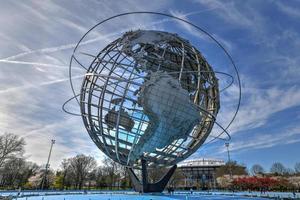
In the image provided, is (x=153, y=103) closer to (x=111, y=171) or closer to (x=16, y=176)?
(x=111, y=171)

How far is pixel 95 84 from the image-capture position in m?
19.0

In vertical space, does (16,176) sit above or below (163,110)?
below

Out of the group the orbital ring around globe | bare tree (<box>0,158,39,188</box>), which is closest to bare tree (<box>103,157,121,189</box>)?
bare tree (<box>0,158,39,188</box>)

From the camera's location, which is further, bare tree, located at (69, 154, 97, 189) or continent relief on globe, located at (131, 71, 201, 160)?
bare tree, located at (69, 154, 97, 189)

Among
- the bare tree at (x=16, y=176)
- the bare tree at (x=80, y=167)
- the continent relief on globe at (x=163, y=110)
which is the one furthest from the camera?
the bare tree at (x=80, y=167)

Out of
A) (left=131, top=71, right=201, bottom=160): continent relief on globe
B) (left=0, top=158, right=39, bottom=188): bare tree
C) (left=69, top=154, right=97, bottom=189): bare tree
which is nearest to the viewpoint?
(left=131, top=71, right=201, bottom=160): continent relief on globe

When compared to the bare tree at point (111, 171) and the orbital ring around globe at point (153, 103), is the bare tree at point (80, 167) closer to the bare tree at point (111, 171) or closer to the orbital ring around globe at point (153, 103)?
the bare tree at point (111, 171)

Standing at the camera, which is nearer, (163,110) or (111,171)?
(163,110)

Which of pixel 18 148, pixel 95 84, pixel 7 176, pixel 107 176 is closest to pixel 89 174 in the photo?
pixel 107 176

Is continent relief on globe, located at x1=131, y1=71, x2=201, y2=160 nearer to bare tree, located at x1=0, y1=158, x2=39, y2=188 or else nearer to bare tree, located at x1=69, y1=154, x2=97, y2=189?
bare tree, located at x1=69, y1=154, x2=97, y2=189

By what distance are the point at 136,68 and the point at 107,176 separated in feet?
155

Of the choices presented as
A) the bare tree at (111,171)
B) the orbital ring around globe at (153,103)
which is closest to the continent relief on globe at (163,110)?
the orbital ring around globe at (153,103)

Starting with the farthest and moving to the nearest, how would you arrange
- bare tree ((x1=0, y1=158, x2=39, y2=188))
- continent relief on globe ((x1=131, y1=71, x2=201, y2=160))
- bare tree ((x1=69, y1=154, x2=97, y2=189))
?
bare tree ((x1=69, y1=154, x2=97, y2=189)) < bare tree ((x1=0, y1=158, x2=39, y2=188)) < continent relief on globe ((x1=131, y1=71, x2=201, y2=160))

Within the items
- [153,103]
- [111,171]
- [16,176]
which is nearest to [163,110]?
[153,103]
